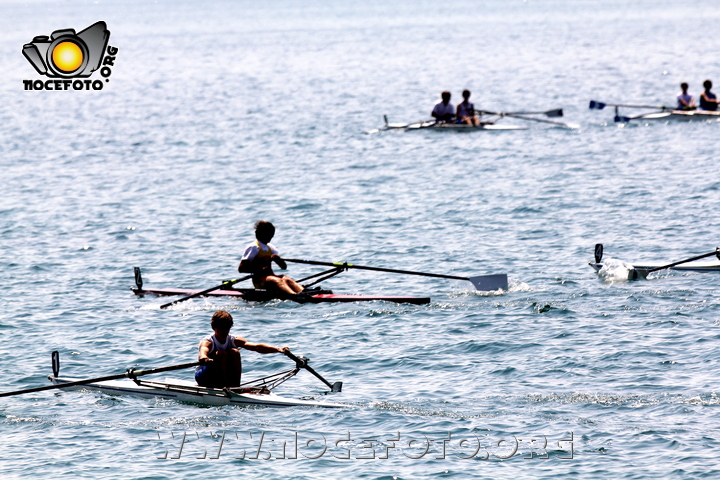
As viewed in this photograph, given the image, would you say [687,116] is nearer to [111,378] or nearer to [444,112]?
[444,112]

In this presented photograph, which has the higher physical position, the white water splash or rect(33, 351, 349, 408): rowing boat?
the white water splash

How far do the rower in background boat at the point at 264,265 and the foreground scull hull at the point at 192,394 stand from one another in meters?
4.92

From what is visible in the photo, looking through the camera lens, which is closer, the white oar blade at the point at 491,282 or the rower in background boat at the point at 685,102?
the white oar blade at the point at 491,282

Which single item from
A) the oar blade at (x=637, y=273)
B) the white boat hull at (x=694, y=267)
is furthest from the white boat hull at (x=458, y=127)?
the oar blade at (x=637, y=273)

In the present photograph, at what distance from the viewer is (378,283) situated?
22.4 meters

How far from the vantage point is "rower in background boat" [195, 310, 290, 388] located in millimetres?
14672

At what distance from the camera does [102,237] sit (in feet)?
89.9

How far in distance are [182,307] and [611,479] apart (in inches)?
418

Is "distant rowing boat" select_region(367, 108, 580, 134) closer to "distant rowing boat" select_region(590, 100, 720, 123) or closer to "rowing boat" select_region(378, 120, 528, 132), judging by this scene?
"rowing boat" select_region(378, 120, 528, 132)

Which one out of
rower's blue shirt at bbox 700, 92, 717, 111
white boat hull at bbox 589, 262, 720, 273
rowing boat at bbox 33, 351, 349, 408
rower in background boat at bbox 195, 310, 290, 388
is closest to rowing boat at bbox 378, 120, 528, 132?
rower's blue shirt at bbox 700, 92, 717, 111

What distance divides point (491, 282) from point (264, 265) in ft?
14.6

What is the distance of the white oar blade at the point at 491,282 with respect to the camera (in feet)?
67.2

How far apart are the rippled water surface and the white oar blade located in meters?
0.27

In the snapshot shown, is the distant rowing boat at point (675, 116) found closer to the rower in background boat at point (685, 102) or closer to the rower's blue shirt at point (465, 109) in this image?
the rower in background boat at point (685, 102)
